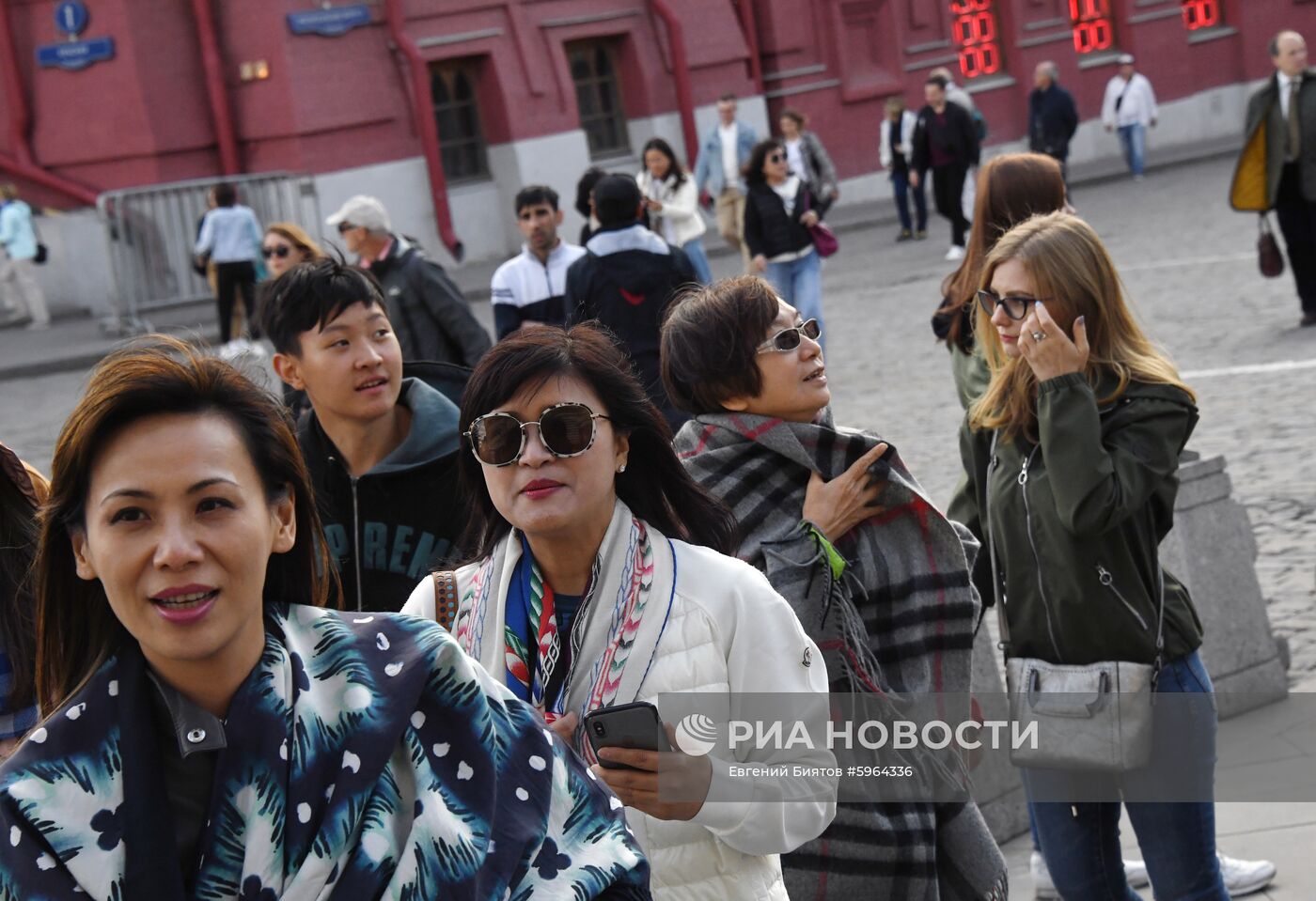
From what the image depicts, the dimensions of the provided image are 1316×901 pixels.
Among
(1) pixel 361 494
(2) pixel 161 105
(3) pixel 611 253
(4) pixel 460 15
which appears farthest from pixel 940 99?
(1) pixel 361 494

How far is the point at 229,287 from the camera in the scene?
1900cm

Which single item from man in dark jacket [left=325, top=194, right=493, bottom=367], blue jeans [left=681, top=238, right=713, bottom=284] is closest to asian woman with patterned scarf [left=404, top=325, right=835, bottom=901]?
man in dark jacket [left=325, top=194, right=493, bottom=367]

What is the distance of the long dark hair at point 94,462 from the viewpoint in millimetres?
2191

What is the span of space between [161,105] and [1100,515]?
21036 mm

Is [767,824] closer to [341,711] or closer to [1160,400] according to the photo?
[341,711]

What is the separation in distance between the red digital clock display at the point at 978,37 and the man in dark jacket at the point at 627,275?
2306 cm

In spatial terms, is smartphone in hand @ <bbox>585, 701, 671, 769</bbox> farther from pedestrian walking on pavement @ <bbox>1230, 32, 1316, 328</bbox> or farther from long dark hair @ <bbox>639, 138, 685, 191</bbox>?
long dark hair @ <bbox>639, 138, 685, 191</bbox>

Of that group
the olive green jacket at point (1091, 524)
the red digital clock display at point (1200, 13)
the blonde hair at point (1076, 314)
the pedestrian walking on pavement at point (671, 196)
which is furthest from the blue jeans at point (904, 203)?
Result: the olive green jacket at point (1091, 524)

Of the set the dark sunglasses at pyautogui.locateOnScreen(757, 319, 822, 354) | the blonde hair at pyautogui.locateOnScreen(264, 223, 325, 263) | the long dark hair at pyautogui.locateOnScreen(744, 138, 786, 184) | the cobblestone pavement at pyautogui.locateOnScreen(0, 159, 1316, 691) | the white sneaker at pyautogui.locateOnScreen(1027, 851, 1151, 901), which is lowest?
the white sneaker at pyautogui.locateOnScreen(1027, 851, 1151, 901)

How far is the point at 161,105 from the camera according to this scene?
2283 centimetres

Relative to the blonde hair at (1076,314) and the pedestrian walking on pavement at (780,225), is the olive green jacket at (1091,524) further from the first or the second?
the pedestrian walking on pavement at (780,225)

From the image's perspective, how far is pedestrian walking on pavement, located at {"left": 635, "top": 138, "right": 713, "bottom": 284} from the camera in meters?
14.6

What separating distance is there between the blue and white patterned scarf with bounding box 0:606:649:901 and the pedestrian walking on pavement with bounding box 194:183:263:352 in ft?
55.9

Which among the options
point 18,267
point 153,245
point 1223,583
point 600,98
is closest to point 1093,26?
point 600,98
